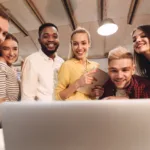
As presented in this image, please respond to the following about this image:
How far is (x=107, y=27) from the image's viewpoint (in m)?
1.50

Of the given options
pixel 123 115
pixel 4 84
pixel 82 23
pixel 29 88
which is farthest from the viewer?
pixel 82 23

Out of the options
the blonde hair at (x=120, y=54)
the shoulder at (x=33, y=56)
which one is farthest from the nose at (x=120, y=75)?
the shoulder at (x=33, y=56)

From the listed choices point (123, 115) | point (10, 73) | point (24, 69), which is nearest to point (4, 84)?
point (10, 73)

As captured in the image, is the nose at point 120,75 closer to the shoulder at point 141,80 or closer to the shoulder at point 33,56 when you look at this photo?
the shoulder at point 141,80

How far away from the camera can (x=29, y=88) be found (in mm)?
1464

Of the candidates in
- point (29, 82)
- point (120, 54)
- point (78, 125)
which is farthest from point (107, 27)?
point (78, 125)

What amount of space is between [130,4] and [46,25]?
0.68m

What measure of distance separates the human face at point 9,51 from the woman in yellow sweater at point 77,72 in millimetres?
394

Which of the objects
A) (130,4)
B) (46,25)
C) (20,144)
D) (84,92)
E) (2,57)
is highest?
(130,4)

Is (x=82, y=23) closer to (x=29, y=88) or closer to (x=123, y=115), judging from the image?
(x=29, y=88)

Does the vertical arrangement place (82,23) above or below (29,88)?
above

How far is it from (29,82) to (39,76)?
3.5 inches

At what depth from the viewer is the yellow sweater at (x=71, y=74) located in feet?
4.52

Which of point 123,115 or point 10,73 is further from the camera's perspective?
point 10,73
